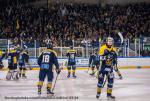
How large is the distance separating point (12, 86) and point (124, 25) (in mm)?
16357

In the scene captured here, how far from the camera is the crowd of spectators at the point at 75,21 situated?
1195 inches

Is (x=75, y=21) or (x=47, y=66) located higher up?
(x=75, y=21)

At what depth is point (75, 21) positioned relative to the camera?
32719mm

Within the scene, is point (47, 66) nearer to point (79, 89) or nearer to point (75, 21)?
point (79, 89)

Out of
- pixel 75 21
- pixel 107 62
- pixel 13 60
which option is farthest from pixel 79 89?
pixel 75 21

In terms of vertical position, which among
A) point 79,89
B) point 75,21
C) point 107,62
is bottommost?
point 79,89

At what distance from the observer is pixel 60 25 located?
1259 inches

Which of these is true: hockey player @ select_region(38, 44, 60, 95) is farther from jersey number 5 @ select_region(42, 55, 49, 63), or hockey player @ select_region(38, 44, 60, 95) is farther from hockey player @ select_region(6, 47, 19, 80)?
hockey player @ select_region(6, 47, 19, 80)

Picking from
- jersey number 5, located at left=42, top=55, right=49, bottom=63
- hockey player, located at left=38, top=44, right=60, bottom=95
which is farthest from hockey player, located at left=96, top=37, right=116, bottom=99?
jersey number 5, located at left=42, top=55, right=49, bottom=63

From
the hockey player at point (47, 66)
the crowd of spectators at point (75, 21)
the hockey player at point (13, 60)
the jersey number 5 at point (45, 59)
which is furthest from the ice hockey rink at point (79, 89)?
the crowd of spectators at point (75, 21)

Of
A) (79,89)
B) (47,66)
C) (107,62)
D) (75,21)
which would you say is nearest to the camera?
(107,62)

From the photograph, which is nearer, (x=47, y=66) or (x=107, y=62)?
(x=107, y=62)

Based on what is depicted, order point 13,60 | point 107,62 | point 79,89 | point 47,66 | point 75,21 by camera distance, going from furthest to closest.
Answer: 1. point 75,21
2. point 13,60
3. point 79,89
4. point 47,66
5. point 107,62

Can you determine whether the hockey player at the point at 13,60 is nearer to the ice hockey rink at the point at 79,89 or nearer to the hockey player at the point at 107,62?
the ice hockey rink at the point at 79,89
